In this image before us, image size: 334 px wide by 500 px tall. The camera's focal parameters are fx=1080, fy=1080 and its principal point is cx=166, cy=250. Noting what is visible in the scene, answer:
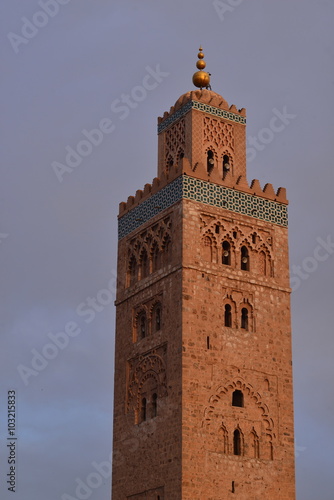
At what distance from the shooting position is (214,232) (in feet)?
89.4

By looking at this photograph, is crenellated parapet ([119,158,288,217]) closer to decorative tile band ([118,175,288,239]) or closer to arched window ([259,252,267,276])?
decorative tile band ([118,175,288,239])

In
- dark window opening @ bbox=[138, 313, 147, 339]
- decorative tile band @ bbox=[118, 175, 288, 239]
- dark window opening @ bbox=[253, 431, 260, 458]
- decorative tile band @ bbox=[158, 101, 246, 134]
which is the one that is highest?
decorative tile band @ bbox=[158, 101, 246, 134]

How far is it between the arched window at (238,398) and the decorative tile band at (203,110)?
7.58 m

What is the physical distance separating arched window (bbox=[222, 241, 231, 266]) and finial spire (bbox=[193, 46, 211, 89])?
4855 mm

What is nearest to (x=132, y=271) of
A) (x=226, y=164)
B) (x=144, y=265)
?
(x=144, y=265)

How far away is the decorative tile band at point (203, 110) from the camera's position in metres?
28.7

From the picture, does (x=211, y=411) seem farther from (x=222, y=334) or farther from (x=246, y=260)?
(x=246, y=260)

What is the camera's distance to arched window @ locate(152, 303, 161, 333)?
27155mm

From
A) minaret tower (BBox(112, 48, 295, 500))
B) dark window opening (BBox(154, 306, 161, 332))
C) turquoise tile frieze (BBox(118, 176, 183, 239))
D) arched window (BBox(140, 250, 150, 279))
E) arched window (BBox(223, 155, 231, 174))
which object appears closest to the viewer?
minaret tower (BBox(112, 48, 295, 500))

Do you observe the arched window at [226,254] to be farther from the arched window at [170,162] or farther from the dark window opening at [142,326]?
the arched window at [170,162]

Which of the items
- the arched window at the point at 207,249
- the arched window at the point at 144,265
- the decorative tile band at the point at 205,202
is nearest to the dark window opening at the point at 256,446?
the arched window at the point at 207,249

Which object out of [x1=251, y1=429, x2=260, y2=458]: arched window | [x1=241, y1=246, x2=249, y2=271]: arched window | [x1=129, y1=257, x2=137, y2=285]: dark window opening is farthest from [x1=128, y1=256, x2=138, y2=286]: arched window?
[x1=251, y1=429, x2=260, y2=458]: arched window

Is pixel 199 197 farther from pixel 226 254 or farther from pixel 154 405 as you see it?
pixel 154 405

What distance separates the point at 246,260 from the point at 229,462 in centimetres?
532
